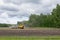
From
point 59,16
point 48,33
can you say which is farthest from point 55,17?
point 48,33

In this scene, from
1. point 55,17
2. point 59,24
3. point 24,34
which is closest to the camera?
point 24,34

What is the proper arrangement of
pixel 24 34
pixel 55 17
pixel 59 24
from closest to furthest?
pixel 24 34
pixel 59 24
pixel 55 17

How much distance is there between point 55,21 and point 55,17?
1.45 meters

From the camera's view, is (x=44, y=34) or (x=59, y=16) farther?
(x=59, y=16)

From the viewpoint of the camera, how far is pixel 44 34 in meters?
24.7

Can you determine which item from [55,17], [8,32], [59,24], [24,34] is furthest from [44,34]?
[55,17]

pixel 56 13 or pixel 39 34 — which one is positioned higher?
pixel 56 13

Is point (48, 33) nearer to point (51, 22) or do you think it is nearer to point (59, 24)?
point (59, 24)

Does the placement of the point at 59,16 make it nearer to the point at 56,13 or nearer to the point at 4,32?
the point at 56,13

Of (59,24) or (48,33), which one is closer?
(48,33)

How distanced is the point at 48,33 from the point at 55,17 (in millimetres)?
30359

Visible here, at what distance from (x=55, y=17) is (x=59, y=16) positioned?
143cm

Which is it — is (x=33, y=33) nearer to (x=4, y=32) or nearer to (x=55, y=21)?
(x=4, y=32)

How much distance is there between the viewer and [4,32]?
25.4 m
